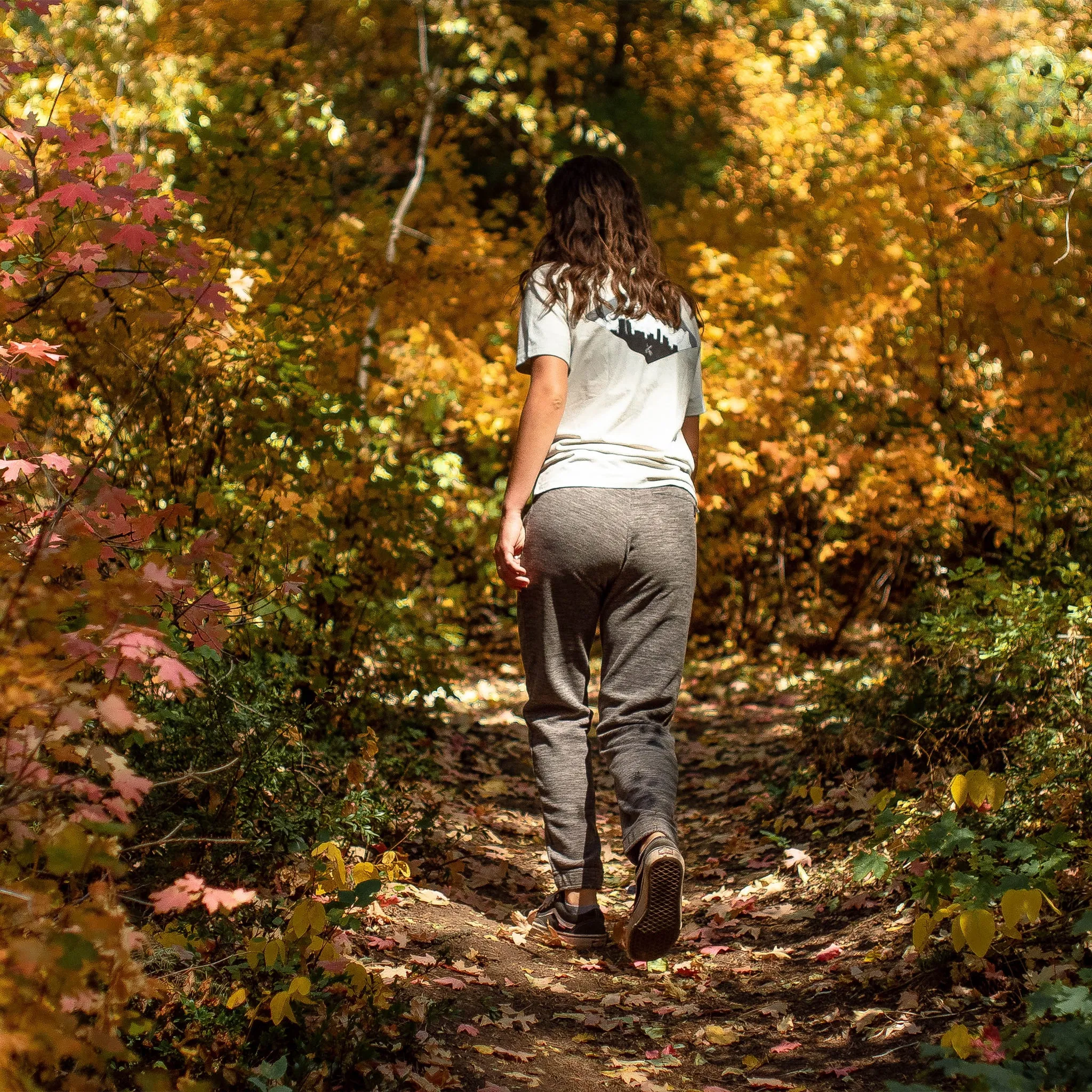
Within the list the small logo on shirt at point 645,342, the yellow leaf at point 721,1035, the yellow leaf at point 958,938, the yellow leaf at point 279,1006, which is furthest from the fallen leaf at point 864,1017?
the small logo on shirt at point 645,342

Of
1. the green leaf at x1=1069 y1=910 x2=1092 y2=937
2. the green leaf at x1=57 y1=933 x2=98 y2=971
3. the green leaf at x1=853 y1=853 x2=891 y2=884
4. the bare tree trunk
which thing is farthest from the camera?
the bare tree trunk

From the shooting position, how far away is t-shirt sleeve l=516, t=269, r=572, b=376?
9.75 ft

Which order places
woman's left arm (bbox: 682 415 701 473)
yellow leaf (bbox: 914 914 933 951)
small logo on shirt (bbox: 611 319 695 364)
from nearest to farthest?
yellow leaf (bbox: 914 914 933 951), small logo on shirt (bbox: 611 319 695 364), woman's left arm (bbox: 682 415 701 473)

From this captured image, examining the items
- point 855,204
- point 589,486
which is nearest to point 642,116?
point 855,204

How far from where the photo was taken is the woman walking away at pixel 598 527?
294 centimetres

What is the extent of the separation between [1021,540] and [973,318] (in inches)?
49.5

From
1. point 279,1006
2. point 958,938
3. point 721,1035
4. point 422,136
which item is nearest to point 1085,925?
point 958,938

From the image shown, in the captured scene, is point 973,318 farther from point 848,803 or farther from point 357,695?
point 357,695

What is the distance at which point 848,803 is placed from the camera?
160 inches

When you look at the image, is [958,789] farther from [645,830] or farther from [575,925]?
[575,925]

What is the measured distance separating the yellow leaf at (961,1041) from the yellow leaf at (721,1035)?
0.76 metres

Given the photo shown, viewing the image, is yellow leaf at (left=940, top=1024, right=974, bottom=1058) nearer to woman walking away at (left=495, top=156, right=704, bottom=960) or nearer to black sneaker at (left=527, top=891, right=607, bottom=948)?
woman walking away at (left=495, top=156, right=704, bottom=960)

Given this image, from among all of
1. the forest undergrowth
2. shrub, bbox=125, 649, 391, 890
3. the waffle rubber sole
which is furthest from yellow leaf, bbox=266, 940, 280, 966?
the waffle rubber sole

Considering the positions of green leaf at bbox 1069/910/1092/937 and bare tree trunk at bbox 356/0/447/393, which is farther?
bare tree trunk at bbox 356/0/447/393
